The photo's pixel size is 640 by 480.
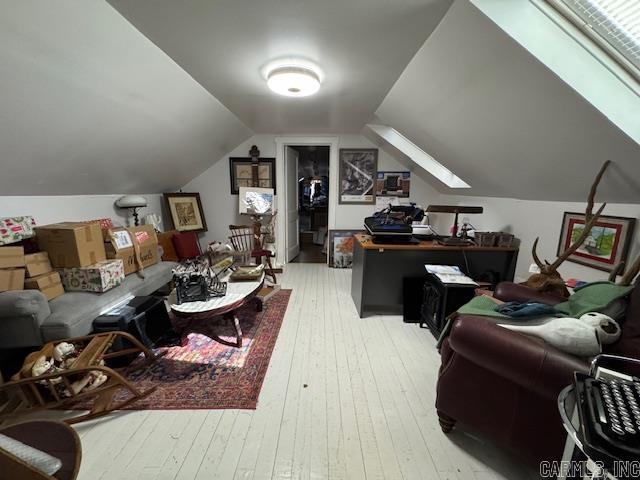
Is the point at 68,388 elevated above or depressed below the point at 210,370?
above

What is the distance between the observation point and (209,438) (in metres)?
1.38

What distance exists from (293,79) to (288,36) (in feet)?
1.09

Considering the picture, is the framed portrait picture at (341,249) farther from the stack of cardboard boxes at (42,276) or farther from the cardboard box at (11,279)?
the cardboard box at (11,279)

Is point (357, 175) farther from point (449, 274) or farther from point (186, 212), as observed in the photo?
point (186, 212)

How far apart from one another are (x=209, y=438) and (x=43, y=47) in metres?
2.29

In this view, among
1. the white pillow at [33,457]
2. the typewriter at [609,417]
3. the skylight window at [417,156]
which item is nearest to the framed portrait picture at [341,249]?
the skylight window at [417,156]

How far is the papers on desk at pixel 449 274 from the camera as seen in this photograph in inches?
85.9

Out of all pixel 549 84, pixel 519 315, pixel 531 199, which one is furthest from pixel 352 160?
pixel 519 315

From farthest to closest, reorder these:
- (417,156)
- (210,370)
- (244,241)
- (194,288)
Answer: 1. (244,241)
2. (417,156)
3. (194,288)
4. (210,370)

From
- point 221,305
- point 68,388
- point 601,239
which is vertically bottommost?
point 68,388

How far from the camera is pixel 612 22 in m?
1.11

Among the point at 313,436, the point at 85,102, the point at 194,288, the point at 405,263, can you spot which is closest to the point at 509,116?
the point at 405,263

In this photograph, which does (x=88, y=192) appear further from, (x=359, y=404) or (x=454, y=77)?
(x=454, y=77)

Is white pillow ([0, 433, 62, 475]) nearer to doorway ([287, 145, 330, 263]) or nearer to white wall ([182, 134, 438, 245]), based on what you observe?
white wall ([182, 134, 438, 245])
